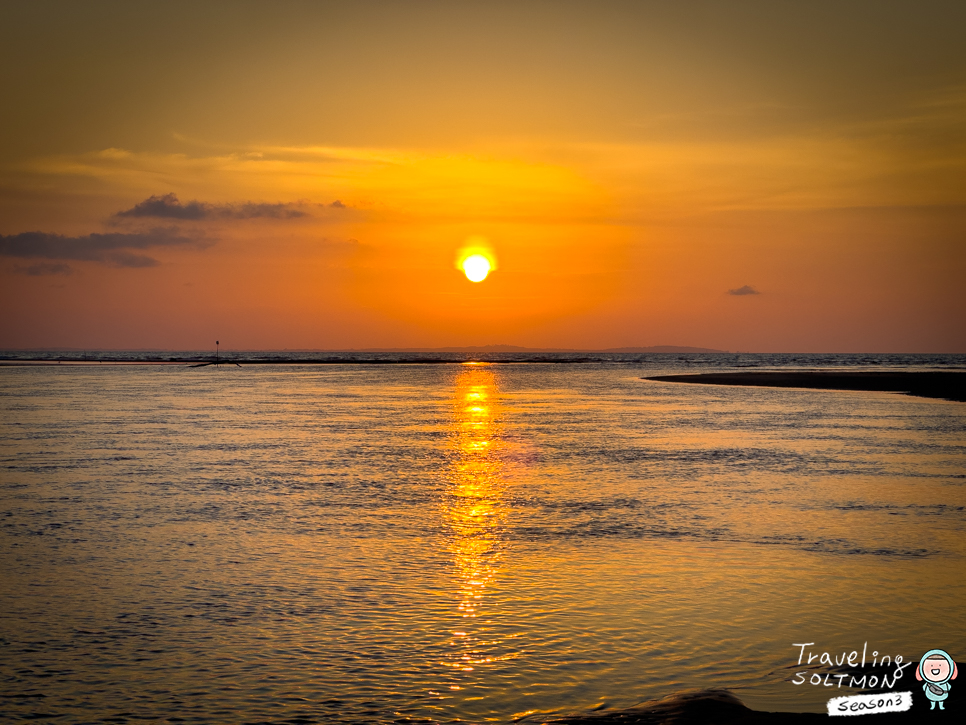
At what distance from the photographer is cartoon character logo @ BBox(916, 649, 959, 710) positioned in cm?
891

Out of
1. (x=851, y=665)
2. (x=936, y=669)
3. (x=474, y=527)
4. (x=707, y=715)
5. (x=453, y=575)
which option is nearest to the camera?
(x=707, y=715)

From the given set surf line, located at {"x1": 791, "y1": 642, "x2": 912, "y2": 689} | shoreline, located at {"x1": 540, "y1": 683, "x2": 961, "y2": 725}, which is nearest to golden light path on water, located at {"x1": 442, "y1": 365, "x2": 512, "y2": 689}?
shoreline, located at {"x1": 540, "y1": 683, "x2": 961, "y2": 725}

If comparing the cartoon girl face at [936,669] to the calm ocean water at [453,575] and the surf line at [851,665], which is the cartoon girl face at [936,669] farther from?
the calm ocean water at [453,575]

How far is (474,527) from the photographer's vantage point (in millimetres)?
19047

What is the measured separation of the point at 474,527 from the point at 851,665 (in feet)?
32.1

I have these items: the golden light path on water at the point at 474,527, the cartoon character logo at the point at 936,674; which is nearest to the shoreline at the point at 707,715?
the cartoon character logo at the point at 936,674

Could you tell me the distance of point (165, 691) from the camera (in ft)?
32.0

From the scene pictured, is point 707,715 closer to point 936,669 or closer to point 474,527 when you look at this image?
point 936,669

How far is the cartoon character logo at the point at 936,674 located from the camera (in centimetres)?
891

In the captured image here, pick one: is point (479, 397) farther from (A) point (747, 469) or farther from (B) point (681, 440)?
(A) point (747, 469)

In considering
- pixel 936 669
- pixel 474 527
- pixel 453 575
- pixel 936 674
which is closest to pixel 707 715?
pixel 936 674

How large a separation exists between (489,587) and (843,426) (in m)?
36.4

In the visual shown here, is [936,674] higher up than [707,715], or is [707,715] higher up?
[936,674]

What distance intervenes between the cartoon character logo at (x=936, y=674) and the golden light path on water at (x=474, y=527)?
481 cm
